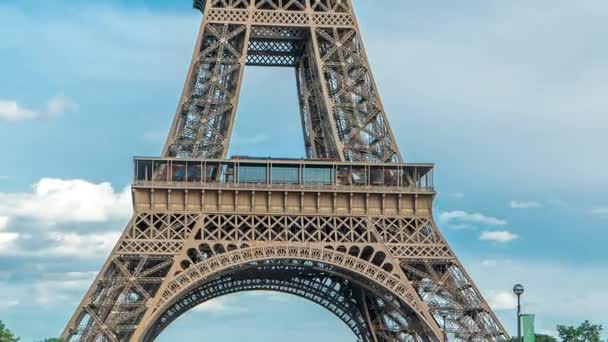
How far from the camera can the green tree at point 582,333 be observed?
2322 inches

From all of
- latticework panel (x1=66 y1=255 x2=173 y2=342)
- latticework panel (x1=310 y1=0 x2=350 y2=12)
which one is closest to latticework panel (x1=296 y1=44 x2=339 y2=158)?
latticework panel (x1=310 y1=0 x2=350 y2=12)

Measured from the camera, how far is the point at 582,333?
194ft

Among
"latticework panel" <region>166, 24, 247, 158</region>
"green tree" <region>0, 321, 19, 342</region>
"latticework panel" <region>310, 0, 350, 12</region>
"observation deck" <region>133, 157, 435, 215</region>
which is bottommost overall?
"green tree" <region>0, 321, 19, 342</region>

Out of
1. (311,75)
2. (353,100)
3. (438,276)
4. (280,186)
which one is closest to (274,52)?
Answer: (311,75)

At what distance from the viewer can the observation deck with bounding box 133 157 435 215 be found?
55562mm

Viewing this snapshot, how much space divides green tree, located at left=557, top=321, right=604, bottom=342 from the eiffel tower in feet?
24.8

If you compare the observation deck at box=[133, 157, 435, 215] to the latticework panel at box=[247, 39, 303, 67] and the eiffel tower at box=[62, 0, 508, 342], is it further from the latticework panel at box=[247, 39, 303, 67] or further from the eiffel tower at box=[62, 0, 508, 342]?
the latticework panel at box=[247, 39, 303, 67]

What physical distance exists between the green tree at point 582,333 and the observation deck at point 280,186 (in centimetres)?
1094

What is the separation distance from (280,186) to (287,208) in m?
1.21

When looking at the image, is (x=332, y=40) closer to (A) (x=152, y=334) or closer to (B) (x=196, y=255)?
(B) (x=196, y=255)

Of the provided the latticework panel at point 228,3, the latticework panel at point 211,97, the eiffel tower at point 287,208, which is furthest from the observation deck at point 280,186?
the latticework panel at point 228,3

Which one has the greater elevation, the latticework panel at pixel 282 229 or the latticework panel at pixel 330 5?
the latticework panel at pixel 330 5

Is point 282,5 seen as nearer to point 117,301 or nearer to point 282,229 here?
point 282,229

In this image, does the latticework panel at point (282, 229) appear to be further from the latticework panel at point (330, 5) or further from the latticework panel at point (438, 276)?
the latticework panel at point (330, 5)
